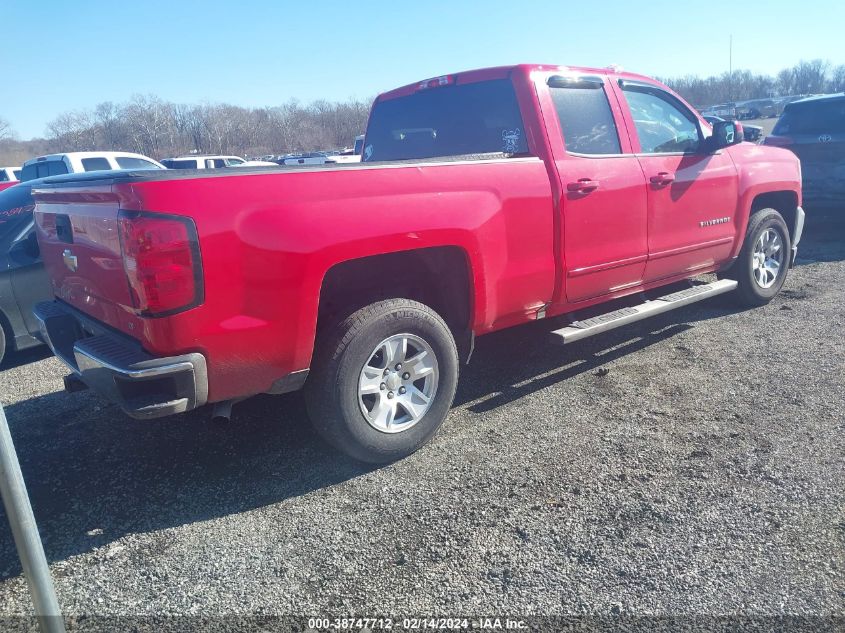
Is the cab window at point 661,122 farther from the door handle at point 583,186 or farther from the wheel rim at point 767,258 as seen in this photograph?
the wheel rim at point 767,258

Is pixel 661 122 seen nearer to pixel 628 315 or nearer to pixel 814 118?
pixel 628 315

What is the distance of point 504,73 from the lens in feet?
14.1

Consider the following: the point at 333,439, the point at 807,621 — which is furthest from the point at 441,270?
the point at 807,621

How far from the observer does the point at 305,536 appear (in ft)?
9.54

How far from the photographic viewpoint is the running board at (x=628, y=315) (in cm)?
426

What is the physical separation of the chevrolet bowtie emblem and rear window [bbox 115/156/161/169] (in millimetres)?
11112

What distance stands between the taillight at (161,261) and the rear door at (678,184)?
10.8 feet

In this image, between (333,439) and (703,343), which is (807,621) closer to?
(333,439)

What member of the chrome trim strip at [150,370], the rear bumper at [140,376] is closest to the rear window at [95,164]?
the rear bumper at [140,376]

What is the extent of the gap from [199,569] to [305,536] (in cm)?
46

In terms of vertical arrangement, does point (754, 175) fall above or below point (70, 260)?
below

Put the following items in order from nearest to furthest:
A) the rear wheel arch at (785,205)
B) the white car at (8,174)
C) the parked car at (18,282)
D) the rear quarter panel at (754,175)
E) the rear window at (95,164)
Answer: the parked car at (18,282)
the rear quarter panel at (754,175)
the rear wheel arch at (785,205)
the rear window at (95,164)
the white car at (8,174)

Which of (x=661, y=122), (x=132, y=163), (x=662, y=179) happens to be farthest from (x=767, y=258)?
(x=132, y=163)

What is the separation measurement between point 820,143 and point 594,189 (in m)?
6.71
